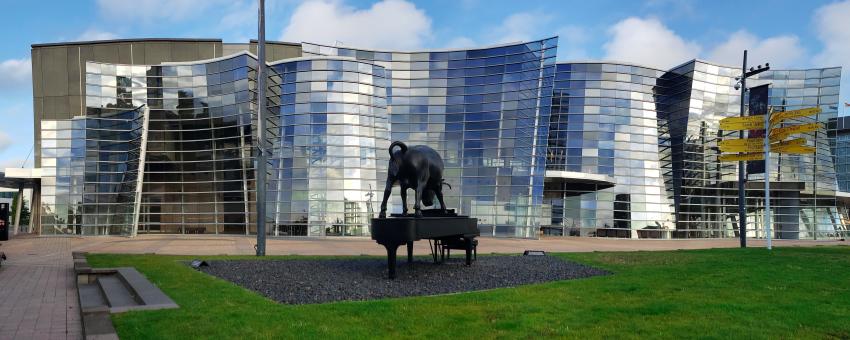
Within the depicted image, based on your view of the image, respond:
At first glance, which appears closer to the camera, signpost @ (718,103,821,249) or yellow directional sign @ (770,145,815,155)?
signpost @ (718,103,821,249)

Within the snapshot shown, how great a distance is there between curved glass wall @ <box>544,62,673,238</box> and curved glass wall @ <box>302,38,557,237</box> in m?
7.47

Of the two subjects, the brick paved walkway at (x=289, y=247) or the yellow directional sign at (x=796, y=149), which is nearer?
the brick paved walkway at (x=289, y=247)

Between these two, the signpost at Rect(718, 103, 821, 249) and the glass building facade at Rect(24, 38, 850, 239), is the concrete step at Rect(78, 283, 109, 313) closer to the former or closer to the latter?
the glass building facade at Rect(24, 38, 850, 239)

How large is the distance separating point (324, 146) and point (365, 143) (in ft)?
9.45

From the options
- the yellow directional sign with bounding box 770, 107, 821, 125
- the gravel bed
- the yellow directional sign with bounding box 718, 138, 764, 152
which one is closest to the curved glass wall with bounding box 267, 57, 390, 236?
the gravel bed

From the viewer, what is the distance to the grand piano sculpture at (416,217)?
10969 millimetres

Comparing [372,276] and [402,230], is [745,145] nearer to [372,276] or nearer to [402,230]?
[402,230]

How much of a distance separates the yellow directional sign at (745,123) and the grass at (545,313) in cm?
1697

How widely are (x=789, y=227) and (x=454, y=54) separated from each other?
35.5 m

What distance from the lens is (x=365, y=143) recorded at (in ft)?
122

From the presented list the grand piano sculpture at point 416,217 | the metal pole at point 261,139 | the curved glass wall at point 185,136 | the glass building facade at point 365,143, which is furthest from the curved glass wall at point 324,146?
the grand piano sculpture at point 416,217

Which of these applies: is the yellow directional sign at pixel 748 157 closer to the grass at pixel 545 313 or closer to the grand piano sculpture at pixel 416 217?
the grass at pixel 545 313

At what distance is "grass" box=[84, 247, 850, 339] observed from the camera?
6039mm

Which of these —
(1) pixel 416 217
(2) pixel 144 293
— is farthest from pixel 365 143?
(2) pixel 144 293
